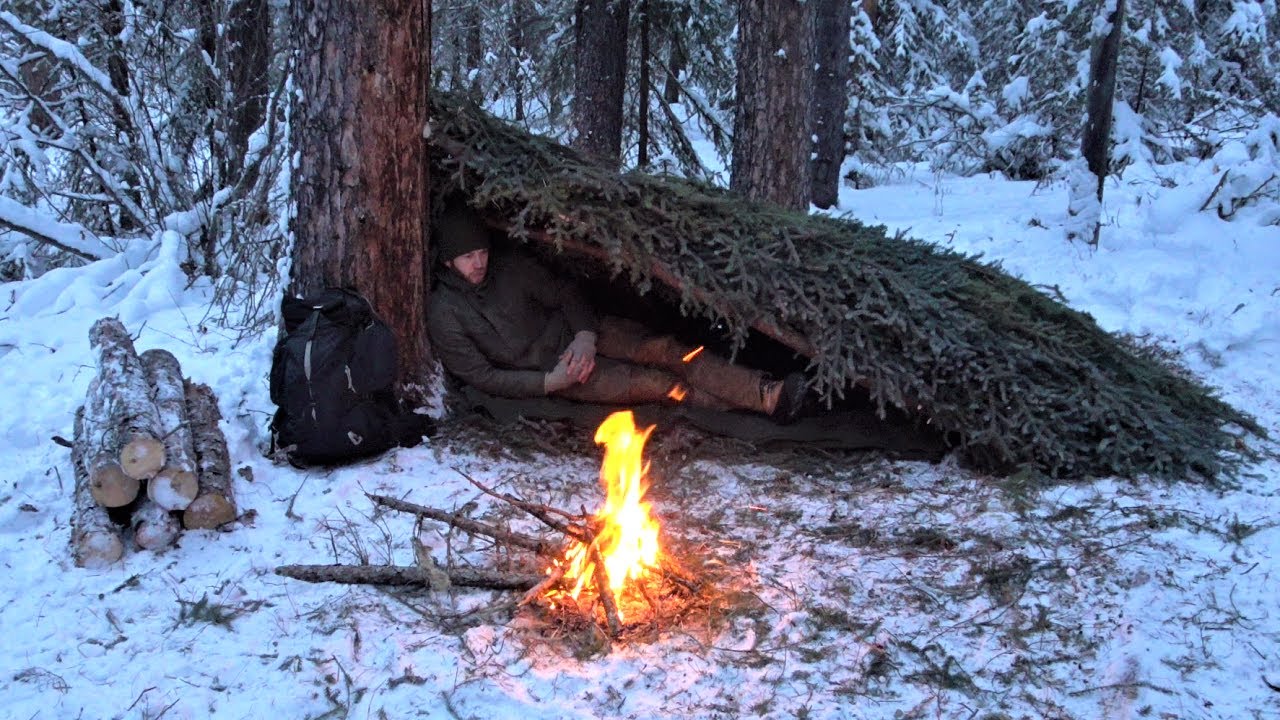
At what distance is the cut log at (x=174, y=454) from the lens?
3.70 meters

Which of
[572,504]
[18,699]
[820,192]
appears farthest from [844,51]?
[18,699]

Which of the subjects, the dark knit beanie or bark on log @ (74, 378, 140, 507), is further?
the dark knit beanie

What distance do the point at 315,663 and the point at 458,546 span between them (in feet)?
3.15

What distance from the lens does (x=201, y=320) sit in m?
6.50

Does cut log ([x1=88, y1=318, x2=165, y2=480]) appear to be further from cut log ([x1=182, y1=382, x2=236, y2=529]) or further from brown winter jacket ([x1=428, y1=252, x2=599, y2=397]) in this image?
brown winter jacket ([x1=428, y1=252, x2=599, y2=397])

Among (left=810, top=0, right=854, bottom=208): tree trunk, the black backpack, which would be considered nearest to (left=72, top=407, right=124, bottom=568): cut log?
the black backpack

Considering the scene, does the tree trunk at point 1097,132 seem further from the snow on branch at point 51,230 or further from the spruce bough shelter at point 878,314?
the snow on branch at point 51,230

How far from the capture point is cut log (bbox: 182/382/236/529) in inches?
149

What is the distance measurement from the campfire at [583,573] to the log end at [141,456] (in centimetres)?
73

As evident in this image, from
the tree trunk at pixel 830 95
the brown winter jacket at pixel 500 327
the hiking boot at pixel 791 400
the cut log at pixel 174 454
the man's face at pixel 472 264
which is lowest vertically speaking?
the cut log at pixel 174 454

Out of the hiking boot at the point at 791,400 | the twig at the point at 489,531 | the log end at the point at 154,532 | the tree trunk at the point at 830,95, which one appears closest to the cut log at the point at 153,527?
the log end at the point at 154,532

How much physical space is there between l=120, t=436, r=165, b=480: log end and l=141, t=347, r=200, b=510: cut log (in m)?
0.05

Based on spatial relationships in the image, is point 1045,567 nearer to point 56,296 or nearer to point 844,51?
point 56,296

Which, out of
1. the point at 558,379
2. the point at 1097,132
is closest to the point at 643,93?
the point at 1097,132
